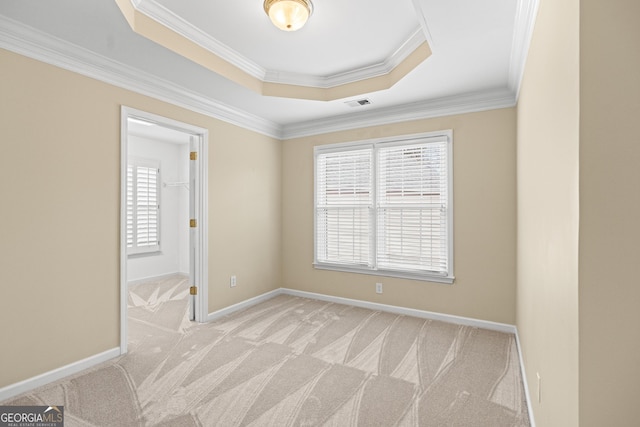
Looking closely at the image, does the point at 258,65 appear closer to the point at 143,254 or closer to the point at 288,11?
the point at 288,11

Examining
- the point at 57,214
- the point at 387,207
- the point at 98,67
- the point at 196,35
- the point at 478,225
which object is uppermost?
the point at 196,35

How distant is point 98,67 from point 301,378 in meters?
3.00

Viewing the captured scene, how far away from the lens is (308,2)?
2.22 meters

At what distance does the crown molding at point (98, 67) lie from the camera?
2.13 metres

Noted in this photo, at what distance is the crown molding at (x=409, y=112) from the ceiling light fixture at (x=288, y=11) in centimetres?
189

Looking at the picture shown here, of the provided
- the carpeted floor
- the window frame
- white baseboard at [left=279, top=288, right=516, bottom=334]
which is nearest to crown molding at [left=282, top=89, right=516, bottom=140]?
white baseboard at [left=279, top=288, right=516, bottom=334]

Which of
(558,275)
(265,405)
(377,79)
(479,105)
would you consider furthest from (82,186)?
(479,105)

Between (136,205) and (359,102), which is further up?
(359,102)

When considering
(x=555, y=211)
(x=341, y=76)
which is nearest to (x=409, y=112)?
(x=341, y=76)

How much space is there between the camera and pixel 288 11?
2152 mm

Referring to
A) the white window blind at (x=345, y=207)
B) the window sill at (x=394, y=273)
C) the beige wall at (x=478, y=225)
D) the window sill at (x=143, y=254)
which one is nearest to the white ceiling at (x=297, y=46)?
the beige wall at (x=478, y=225)

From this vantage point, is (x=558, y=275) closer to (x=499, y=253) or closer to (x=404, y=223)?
(x=499, y=253)

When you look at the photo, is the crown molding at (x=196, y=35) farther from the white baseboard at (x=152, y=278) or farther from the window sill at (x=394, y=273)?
the white baseboard at (x=152, y=278)

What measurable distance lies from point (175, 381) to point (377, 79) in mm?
3315
